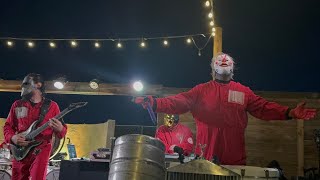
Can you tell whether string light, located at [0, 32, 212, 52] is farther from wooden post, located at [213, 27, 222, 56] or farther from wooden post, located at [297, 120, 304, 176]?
wooden post, located at [297, 120, 304, 176]

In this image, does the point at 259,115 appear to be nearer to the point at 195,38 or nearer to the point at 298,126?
the point at 298,126

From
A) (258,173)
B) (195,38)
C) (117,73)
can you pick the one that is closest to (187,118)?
(195,38)

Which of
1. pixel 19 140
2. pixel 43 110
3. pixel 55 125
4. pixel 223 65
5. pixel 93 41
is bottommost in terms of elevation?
pixel 19 140

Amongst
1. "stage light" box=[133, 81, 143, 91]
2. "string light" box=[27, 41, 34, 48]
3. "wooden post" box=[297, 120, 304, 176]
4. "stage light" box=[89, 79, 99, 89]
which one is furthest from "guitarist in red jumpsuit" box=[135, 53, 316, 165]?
"string light" box=[27, 41, 34, 48]

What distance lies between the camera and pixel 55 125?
17.9ft

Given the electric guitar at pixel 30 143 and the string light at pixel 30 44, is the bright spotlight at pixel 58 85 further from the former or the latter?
the electric guitar at pixel 30 143

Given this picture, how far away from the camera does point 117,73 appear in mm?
16484

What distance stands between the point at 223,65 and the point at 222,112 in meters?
0.59

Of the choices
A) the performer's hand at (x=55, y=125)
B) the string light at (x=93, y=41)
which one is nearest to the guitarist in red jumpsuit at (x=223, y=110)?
Result: the performer's hand at (x=55, y=125)

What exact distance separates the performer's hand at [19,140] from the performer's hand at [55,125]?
17.0 inches

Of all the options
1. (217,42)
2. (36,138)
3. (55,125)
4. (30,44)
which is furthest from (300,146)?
(30,44)

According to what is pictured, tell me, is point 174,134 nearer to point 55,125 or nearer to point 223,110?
point 55,125

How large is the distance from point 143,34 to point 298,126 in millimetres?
4670

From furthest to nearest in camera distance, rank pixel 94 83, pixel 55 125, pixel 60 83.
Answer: pixel 60 83
pixel 94 83
pixel 55 125
